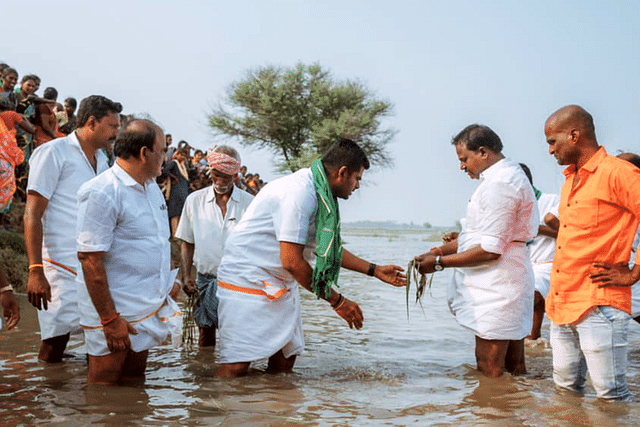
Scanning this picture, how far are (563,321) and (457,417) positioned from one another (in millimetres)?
863

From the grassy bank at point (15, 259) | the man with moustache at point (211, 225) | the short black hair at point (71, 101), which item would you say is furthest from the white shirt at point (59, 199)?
the short black hair at point (71, 101)

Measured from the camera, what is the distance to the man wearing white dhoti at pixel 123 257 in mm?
4480

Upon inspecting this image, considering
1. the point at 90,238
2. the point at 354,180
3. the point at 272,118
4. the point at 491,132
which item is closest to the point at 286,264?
the point at 354,180

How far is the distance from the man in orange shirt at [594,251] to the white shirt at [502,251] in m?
0.56

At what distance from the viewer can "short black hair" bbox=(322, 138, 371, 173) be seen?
5.16 m

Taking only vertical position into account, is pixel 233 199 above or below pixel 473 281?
above

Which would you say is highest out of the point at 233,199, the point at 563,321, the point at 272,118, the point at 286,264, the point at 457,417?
the point at 272,118

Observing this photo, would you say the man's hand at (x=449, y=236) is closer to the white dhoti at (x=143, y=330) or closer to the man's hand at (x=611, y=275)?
the man's hand at (x=611, y=275)

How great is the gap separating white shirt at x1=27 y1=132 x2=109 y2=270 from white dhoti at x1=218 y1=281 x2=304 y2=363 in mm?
1207

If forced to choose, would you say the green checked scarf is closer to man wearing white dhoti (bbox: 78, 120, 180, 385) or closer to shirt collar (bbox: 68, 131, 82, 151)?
man wearing white dhoti (bbox: 78, 120, 180, 385)

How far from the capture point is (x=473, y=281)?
5.34 metres

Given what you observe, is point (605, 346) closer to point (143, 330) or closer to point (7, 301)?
point (143, 330)

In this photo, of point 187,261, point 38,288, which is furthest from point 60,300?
point 187,261

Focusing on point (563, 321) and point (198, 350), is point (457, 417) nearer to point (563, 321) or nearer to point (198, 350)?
point (563, 321)
